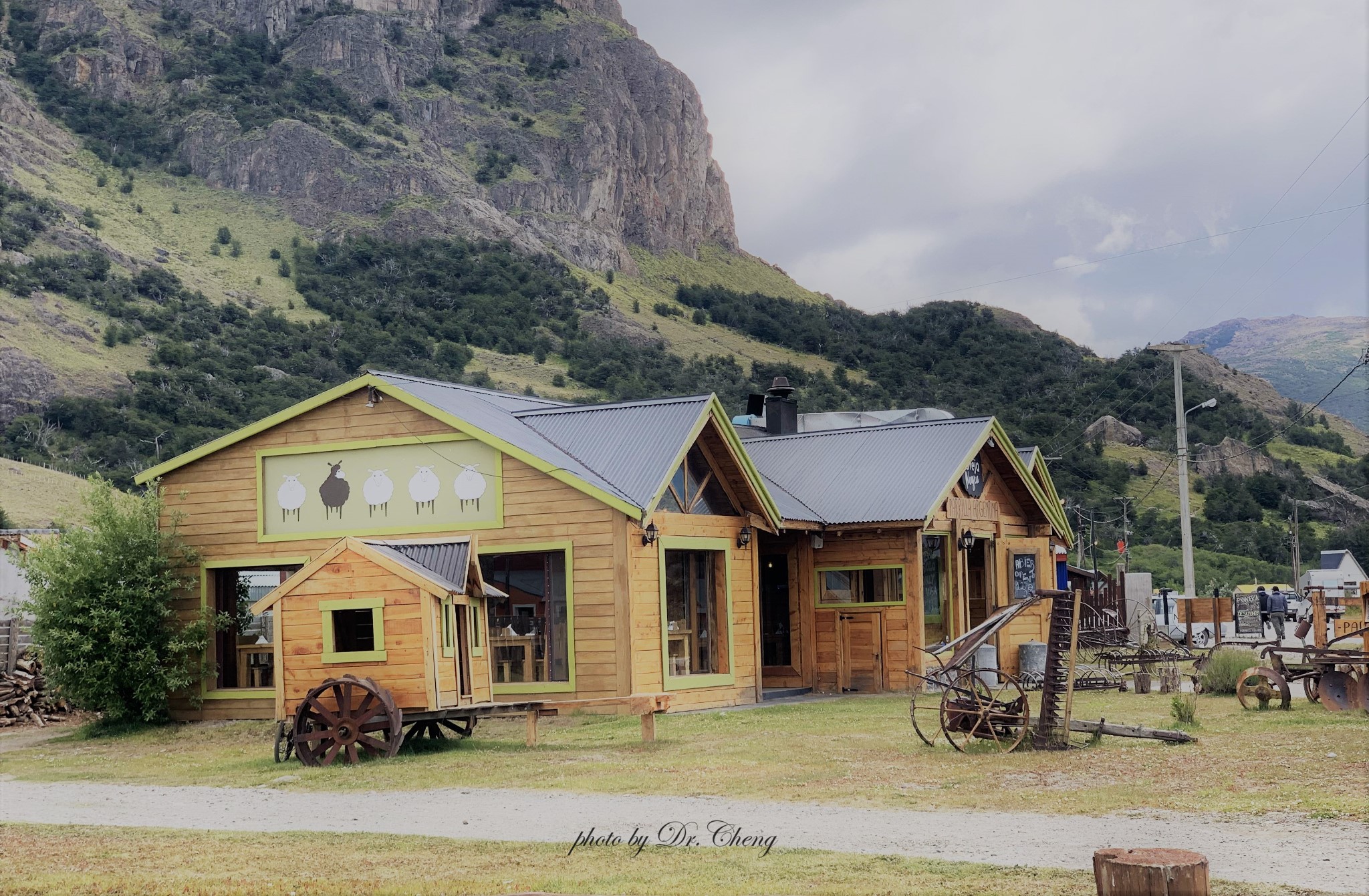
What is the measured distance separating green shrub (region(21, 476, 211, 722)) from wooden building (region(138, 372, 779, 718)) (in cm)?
49

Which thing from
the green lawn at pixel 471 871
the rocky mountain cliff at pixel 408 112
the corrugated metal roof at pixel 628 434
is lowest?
the green lawn at pixel 471 871

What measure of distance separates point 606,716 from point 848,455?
362 inches

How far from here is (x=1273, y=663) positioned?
20203mm

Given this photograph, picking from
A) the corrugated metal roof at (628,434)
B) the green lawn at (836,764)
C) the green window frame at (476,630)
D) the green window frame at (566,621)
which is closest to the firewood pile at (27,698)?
the green lawn at (836,764)

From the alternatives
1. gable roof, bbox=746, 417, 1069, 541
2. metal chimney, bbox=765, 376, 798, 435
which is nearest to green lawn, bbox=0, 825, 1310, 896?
gable roof, bbox=746, 417, 1069, 541

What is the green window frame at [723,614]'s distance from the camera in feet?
73.5

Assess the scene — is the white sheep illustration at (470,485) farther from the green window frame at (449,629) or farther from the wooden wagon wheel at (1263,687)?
the wooden wagon wheel at (1263,687)

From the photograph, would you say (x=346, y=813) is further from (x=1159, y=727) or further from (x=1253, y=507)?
(x=1253, y=507)

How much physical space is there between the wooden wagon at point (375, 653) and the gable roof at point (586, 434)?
11.8 ft

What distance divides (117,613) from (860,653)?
12420 mm

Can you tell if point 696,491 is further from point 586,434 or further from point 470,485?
point 470,485

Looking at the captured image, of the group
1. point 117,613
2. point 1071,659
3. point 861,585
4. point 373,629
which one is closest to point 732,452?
point 861,585

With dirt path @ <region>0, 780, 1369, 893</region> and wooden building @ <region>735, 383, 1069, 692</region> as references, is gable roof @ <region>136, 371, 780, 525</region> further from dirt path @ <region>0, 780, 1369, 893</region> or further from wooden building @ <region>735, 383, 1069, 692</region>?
dirt path @ <region>0, 780, 1369, 893</region>

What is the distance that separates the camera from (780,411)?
3300cm
